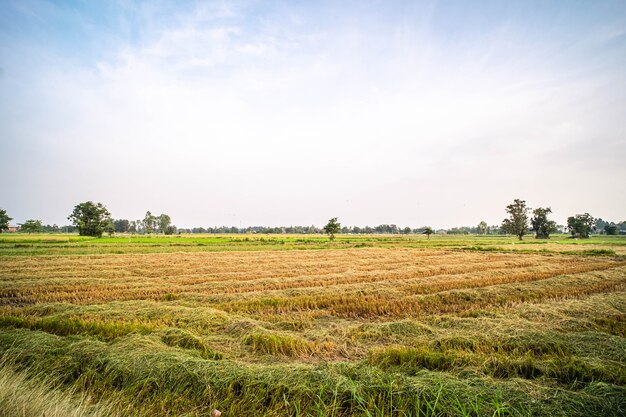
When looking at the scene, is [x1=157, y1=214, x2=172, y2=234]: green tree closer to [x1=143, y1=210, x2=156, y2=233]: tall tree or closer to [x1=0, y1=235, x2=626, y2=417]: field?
[x1=143, y1=210, x2=156, y2=233]: tall tree

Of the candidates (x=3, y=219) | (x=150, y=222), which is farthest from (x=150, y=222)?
(x=3, y=219)

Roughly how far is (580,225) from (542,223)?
16.3 m

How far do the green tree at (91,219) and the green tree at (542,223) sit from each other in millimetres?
142340

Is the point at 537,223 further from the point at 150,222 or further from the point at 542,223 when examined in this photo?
the point at 150,222

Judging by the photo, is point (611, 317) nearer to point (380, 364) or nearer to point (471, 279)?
point (471, 279)

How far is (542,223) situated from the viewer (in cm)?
11306

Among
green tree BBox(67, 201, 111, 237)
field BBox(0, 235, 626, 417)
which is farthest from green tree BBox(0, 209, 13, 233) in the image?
field BBox(0, 235, 626, 417)

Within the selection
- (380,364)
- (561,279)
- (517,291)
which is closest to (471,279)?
(517,291)

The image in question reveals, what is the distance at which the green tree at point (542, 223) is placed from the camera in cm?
11244

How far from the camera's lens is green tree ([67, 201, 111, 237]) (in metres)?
81.8

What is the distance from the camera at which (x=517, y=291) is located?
13.4m

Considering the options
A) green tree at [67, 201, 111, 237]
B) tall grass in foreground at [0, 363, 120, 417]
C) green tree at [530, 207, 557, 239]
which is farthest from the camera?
green tree at [530, 207, 557, 239]

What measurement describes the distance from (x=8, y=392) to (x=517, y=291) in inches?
629

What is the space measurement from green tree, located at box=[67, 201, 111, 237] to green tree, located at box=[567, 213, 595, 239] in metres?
161
